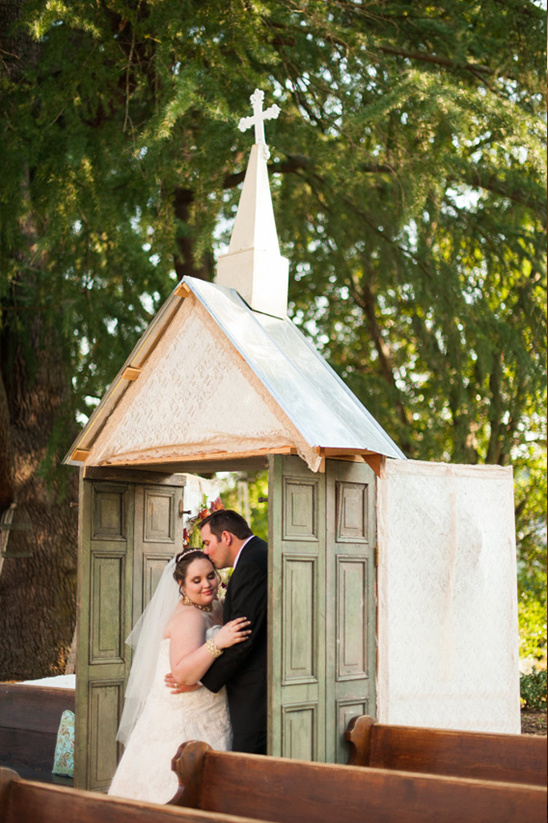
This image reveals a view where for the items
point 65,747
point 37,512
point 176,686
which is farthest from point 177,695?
point 37,512

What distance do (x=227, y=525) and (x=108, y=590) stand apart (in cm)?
98

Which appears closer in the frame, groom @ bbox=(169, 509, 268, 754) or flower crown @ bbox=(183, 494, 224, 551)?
groom @ bbox=(169, 509, 268, 754)

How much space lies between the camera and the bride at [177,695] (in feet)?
15.1

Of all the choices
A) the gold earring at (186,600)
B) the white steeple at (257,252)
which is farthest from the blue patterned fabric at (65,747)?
the white steeple at (257,252)

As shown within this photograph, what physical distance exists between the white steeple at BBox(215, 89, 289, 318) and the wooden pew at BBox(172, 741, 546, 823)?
8.34 ft

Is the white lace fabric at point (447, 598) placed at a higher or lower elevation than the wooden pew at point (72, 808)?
higher

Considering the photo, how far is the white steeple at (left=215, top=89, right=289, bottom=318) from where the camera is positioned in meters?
5.26

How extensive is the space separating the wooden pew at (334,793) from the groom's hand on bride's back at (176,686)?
2.98 feet

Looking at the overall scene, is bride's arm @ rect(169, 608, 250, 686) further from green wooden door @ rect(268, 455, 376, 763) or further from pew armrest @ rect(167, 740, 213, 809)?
pew armrest @ rect(167, 740, 213, 809)

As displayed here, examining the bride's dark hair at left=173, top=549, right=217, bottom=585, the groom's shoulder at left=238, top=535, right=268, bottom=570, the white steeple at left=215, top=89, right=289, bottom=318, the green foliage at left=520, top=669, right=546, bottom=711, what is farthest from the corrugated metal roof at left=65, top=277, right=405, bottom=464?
the green foliage at left=520, top=669, right=546, bottom=711

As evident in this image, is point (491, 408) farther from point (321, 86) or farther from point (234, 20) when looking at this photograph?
point (234, 20)

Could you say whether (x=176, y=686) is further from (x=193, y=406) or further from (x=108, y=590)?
(x=193, y=406)

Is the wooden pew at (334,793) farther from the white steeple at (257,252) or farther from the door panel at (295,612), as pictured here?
the white steeple at (257,252)

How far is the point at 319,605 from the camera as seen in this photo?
4387mm
